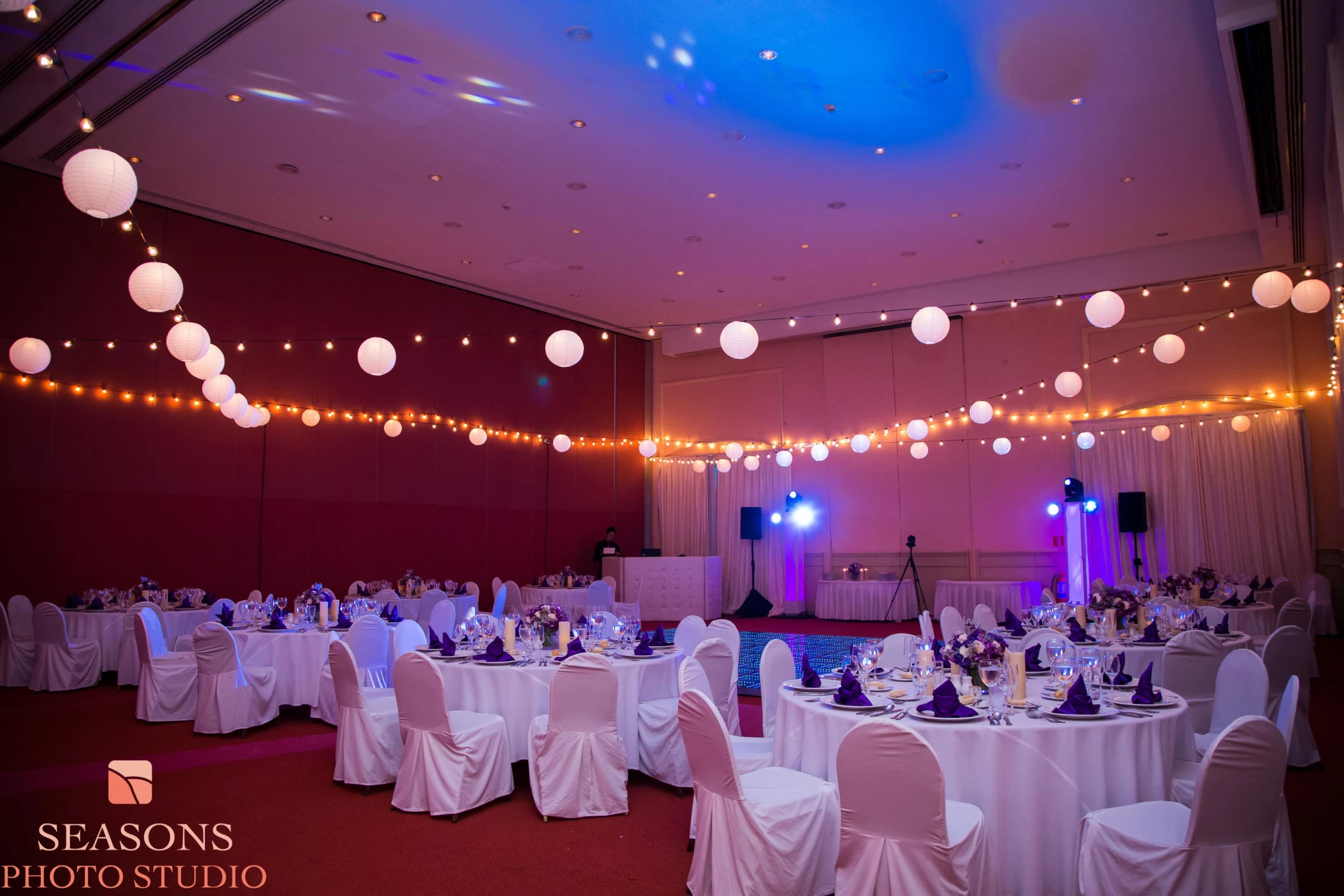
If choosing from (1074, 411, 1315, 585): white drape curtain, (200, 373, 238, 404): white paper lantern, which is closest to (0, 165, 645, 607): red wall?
(200, 373, 238, 404): white paper lantern

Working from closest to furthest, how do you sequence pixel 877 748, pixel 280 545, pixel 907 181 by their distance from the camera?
pixel 877 748 → pixel 907 181 → pixel 280 545

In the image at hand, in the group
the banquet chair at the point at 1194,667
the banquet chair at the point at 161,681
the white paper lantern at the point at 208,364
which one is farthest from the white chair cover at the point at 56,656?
the banquet chair at the point at 1194,667

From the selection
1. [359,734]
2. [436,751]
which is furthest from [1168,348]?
[359,734]

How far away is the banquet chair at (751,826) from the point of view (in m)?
3.12

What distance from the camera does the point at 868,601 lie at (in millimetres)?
12695

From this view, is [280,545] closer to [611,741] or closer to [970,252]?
[611,741]

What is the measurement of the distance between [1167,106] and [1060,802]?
22.0 feet

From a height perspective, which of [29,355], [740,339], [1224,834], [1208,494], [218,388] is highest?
[29,355]

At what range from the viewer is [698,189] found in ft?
29.4

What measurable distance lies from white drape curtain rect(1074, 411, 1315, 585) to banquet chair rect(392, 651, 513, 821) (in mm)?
9774

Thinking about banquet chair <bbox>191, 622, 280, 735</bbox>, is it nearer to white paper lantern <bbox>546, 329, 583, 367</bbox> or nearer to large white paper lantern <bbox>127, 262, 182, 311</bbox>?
large white paper lantern <bbox>127, 262, 182, 311</bbox>

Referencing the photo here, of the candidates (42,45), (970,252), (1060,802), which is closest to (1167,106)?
(970,252)

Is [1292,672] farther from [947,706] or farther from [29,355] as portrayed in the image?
[29,355]

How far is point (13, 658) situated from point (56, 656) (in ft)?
2.02
